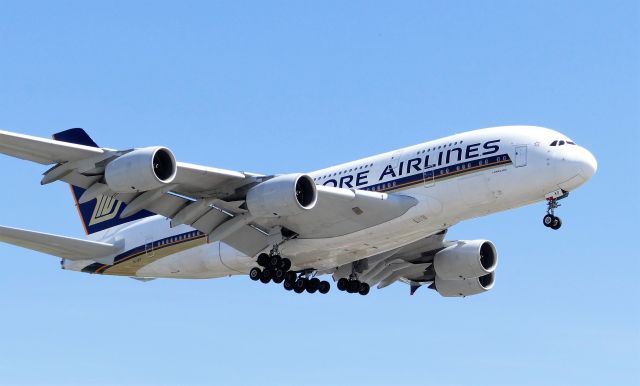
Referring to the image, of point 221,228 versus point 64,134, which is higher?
point 64,134

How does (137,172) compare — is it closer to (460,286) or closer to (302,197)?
(302,197)

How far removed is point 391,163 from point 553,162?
5108 millimetres

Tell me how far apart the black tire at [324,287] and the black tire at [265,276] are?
10.4 ft

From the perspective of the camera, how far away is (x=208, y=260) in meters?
40.2

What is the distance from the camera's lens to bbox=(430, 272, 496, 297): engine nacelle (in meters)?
44.0

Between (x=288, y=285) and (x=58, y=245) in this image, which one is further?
(x=58, y=245)

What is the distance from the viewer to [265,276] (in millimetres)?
38781

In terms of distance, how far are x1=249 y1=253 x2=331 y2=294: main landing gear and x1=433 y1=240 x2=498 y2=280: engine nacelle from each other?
5.11m

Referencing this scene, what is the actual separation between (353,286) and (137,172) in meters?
12.0

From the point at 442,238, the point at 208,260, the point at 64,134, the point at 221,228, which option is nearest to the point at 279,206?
the point at 221,228

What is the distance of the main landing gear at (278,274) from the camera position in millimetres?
38500

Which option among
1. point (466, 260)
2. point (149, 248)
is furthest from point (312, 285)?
point (149, 248)

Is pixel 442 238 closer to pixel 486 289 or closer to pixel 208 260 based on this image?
pixel 486 289

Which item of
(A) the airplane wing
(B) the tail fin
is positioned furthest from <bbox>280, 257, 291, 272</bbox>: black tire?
(B) the tail fin
